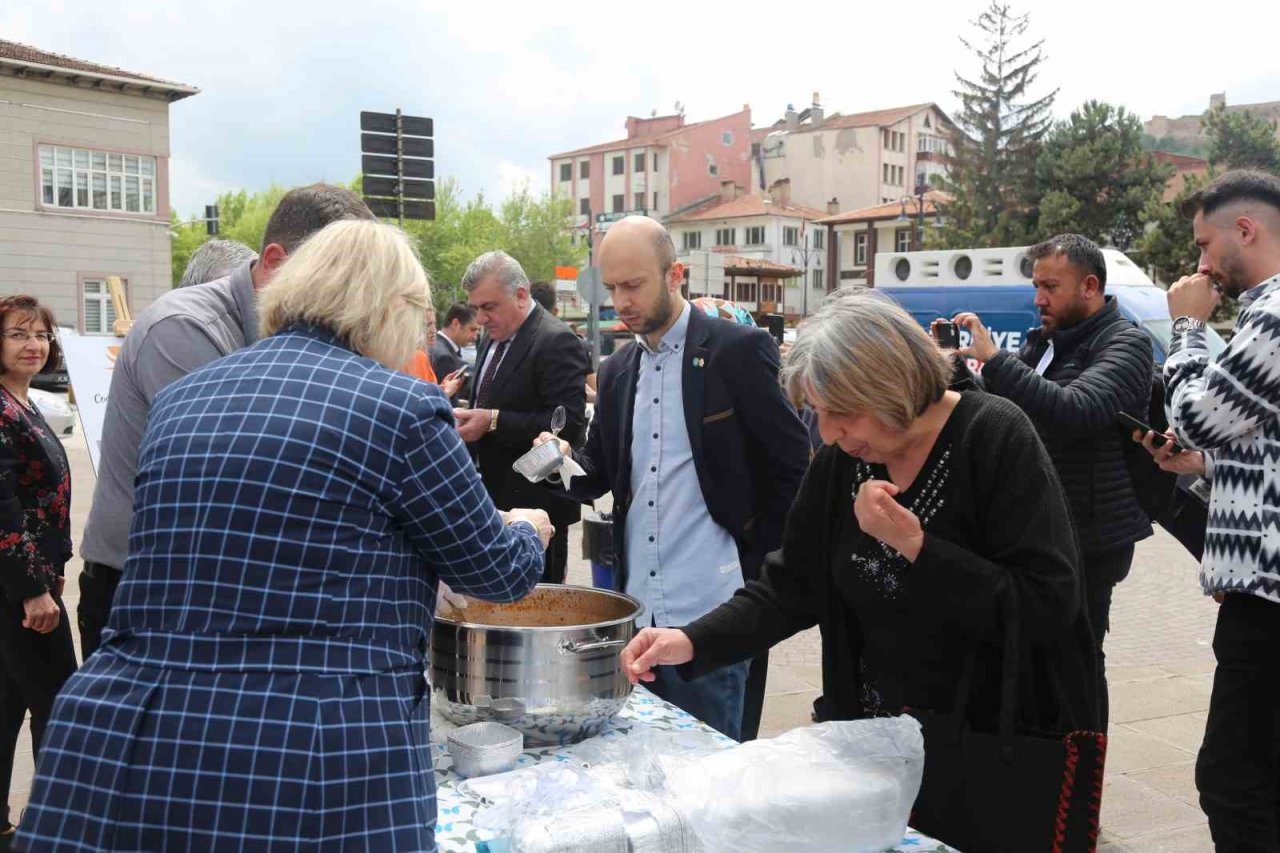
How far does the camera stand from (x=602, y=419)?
3.26m

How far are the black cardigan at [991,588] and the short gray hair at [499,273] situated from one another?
3.12 meters

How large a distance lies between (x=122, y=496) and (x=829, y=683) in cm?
170

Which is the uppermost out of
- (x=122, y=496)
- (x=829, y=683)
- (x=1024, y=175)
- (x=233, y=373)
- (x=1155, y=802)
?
(x=1024, y=175)

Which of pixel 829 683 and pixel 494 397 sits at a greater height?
pixel 494 397

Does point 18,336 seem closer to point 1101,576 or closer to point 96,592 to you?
point 96,592

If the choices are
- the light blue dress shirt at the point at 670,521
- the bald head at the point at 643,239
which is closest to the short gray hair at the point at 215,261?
the bald head at the point at 643,239

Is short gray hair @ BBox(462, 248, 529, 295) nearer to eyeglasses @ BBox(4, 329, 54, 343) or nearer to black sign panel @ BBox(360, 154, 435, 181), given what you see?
eyeglasses @ BBox(4, 329, 54, 343)

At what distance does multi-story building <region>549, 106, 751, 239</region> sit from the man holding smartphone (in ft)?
206

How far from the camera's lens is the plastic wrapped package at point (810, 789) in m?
1.63

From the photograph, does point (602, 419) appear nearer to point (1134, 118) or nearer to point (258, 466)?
point (258, 466)

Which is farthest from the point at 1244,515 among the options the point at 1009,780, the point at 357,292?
the point at 357,292

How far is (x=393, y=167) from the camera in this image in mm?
10000

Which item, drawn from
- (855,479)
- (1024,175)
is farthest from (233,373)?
(1024,175)

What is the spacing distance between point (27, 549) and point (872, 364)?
2821mm
